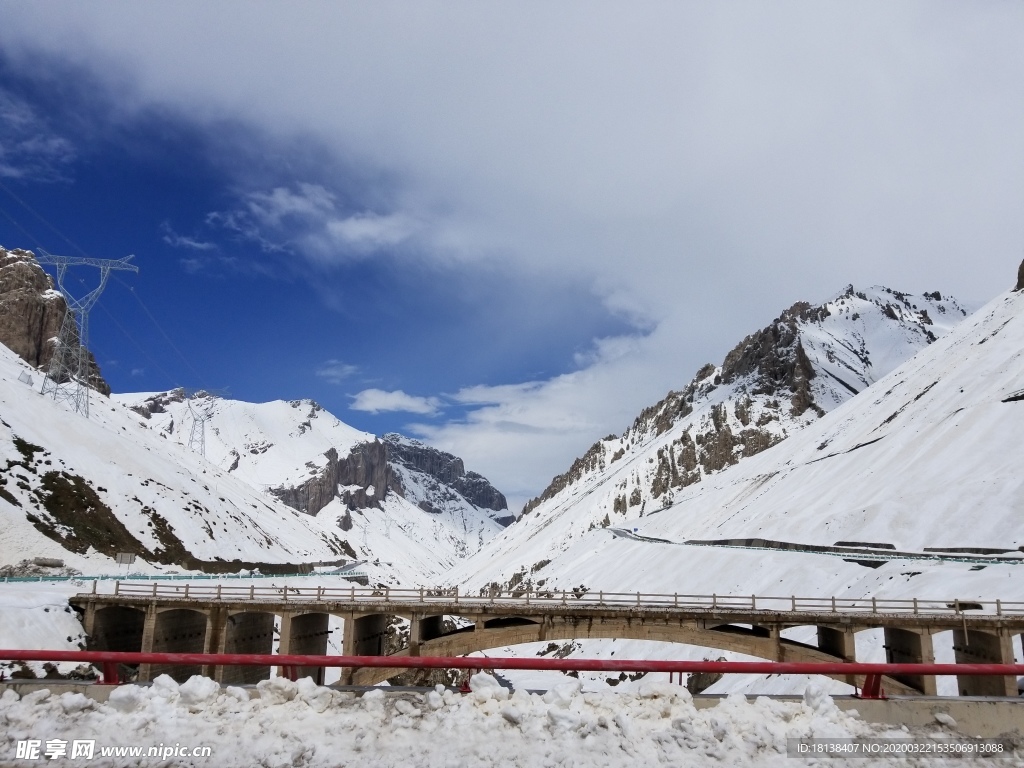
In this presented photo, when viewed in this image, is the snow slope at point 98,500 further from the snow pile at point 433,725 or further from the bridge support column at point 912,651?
the bridge support column at point 912,651

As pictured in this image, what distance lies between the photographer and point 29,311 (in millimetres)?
148375

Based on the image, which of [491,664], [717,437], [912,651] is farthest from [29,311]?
[491,664]

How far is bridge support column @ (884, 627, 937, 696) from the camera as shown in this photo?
3246cm

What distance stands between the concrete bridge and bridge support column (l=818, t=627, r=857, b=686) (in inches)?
2.4

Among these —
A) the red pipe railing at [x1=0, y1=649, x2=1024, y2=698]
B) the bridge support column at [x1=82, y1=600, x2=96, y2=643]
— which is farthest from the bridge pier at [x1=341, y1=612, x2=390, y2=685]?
the red pipe railing at [x1=0, y1=649, x2=1024, y2=698]

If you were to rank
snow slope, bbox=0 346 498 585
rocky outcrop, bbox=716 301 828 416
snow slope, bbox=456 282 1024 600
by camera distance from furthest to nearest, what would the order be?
rocky outcrop, bbox=716 301 828 416 < snow slope, bbox=0 346 498 585 < snow slope, bbox=456 282 1024 600

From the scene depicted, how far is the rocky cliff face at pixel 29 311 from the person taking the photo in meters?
144

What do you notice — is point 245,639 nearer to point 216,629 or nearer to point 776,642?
point 216,629

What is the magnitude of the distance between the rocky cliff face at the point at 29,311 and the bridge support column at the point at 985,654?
156 m

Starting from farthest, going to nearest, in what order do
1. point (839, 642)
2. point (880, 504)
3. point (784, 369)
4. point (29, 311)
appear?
1. point (784, 369)
2. point (29, 311)
3. point (880, 504)
4. point (839, 642)

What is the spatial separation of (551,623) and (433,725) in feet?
109

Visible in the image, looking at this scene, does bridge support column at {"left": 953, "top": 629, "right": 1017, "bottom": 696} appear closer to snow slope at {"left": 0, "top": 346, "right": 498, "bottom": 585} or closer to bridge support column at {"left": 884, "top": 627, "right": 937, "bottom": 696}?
bridge support column at {"left": 884, "top": 627, "right": 937, "bottom": 696}

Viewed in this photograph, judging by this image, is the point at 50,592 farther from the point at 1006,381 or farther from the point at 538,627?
the point at 1006,381

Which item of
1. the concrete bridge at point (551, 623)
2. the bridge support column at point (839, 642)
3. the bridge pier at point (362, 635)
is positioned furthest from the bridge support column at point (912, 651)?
the bridge pier at point (362, 635)
